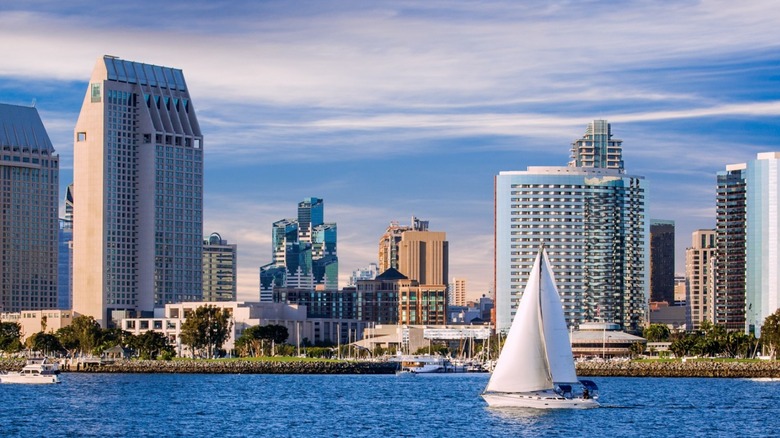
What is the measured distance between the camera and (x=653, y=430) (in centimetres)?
11706

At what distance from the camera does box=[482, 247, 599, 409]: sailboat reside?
12312cm

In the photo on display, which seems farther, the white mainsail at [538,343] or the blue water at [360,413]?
the white mainsail at [538,343]

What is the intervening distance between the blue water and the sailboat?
1661mm

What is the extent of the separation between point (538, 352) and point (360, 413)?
68.9ft

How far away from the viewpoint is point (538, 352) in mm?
123000

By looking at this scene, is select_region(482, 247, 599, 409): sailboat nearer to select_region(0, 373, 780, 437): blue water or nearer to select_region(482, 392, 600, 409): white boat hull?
select_region(482, 392, 600, 409): white boat hull

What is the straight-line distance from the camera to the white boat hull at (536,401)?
123m

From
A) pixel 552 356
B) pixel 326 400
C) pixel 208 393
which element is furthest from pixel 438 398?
pixel 552 356

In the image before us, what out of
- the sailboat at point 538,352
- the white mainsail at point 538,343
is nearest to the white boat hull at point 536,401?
the sailboat at point 538,352

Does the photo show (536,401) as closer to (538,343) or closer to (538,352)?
(538,352)

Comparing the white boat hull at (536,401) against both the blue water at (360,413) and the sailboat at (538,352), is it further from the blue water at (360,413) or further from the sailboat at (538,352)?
the blue water at (360,413)

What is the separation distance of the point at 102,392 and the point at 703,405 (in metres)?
70.3

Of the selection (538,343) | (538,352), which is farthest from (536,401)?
(538,343)

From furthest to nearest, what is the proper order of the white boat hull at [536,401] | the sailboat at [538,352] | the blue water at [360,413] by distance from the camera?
the white boat hull at [536,401] < the sailboat at [538,352] < the blue water at [360,413]
